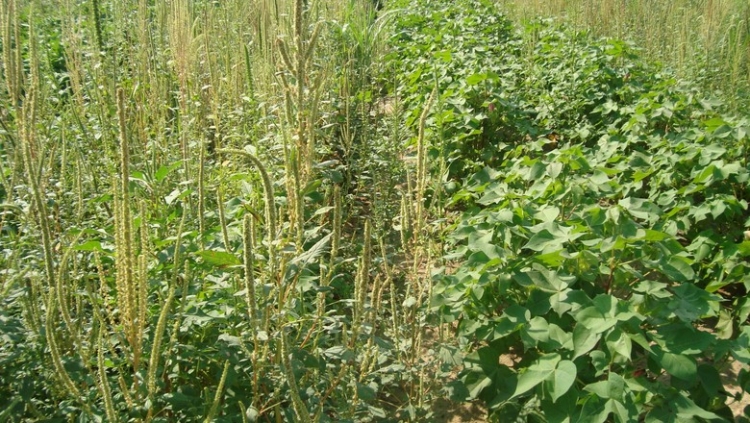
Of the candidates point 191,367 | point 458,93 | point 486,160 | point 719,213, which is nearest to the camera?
point 191,367

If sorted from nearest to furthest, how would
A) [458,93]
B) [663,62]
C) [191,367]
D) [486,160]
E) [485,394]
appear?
1. [191,367]
2. [485,394]
3. [486,160]
4. [458,93]
5. [663,62]

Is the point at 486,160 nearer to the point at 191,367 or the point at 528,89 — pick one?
the point at 528,89

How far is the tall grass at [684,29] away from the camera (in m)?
4.87

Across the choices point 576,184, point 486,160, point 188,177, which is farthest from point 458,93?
point 188,177

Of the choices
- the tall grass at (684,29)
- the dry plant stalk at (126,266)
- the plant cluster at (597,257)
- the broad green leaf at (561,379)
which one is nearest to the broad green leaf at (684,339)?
the plant cluster at (597,257)

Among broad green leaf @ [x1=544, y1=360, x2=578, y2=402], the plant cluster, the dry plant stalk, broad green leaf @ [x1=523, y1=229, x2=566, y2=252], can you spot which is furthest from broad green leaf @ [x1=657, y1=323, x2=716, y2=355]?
the dry plant stalk

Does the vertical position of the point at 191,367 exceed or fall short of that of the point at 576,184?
it falls short

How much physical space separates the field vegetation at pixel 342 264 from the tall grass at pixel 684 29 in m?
1.03

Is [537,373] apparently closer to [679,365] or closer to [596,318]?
[596,318]

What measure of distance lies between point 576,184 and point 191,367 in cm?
162

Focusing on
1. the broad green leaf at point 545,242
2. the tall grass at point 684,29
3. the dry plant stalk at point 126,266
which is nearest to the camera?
the dry plant stalk at point 126,266

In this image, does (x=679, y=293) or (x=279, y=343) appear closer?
(x=279, y=343)

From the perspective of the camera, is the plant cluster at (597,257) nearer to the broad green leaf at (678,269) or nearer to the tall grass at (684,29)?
the broad green leaf at (678,269)

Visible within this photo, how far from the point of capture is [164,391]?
1.89 meters
